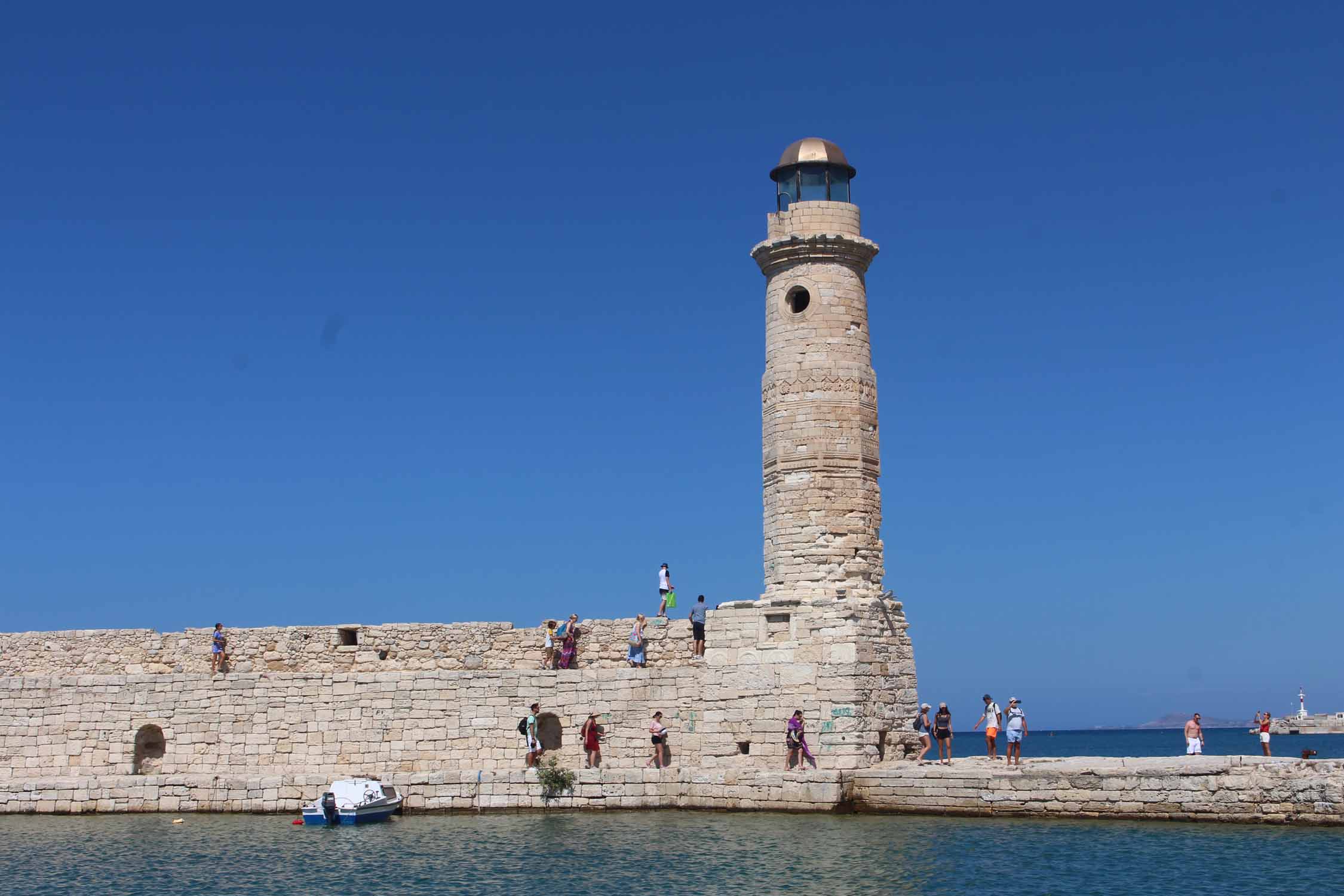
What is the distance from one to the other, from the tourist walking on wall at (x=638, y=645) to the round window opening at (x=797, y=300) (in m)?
4.71

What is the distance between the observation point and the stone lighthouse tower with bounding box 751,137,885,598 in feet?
60.6

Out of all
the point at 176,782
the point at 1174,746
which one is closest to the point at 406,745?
the point at 176,782

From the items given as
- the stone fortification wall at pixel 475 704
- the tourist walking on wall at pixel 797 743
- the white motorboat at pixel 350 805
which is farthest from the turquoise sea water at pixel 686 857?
the stone fortification wall at pixel 475 704

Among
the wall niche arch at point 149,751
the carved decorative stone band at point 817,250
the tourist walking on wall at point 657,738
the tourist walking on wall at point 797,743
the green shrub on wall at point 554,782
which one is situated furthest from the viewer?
the wall niche arch at point 149,751

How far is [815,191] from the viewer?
19.6 m

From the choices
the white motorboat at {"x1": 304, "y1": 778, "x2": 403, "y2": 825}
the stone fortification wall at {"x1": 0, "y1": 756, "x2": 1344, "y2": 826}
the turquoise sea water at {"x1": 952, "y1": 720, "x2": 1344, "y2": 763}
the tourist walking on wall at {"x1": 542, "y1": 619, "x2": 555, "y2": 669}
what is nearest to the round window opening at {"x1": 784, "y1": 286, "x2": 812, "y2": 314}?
the tourist walking on wall at {"x1": 542, "y1": 619, "x2": 555, "y2": 669}

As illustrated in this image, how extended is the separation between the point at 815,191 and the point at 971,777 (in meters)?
8.25

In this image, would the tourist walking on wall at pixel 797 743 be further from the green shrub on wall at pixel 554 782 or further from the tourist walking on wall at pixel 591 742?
the green shrub on wall at pixel 554 782

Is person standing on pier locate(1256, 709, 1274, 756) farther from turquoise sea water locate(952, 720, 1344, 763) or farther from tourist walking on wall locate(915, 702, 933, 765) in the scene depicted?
turquoise sea water locate(952, 720, 1344, 763)

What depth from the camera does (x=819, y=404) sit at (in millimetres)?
18719

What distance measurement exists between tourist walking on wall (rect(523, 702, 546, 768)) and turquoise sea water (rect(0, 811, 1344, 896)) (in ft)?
3.42

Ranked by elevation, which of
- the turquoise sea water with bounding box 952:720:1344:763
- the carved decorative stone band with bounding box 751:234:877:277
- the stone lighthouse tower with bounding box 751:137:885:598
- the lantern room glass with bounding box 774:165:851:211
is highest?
the lantern room glass with bounding box 774:165:851:211

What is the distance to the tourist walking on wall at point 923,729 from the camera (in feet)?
60.0

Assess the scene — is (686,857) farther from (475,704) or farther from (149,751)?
(149,751)
